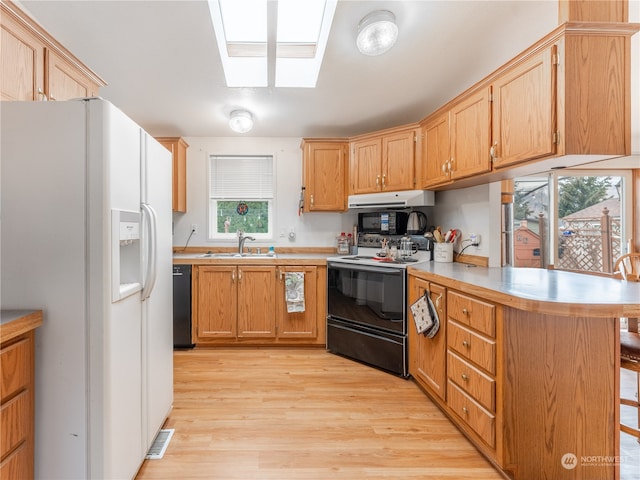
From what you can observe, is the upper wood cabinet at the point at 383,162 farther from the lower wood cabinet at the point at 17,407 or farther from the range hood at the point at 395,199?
the lower wood cabinet at the point at 17,407

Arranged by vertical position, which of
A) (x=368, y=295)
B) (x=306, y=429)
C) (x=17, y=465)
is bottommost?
(x=306, y=429)

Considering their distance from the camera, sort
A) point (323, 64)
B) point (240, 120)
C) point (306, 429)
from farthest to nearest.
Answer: point (240, 120) < point (323, 64) < point (306, 429)

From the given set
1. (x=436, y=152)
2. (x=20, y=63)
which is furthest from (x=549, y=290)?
(x=20, y=63)

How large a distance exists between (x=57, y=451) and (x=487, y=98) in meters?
2.87

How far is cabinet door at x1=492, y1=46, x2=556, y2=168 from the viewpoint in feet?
4.77

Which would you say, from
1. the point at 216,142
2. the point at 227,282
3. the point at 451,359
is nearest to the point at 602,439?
the point at 451,359

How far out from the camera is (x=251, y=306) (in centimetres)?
288

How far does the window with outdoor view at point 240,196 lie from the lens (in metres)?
3.50

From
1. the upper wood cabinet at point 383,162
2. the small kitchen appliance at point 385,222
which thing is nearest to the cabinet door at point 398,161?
the upper wood cabinet at point 383,162

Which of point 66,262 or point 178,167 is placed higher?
point 178,167

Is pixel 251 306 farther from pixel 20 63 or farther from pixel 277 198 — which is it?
pixel 20 63

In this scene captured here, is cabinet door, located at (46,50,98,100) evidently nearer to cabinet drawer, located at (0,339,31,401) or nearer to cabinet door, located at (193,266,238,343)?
cabinet drawer, located at (0,339,31,401)

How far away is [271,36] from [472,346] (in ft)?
8.16

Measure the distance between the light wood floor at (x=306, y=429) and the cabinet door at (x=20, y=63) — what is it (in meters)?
1.97
